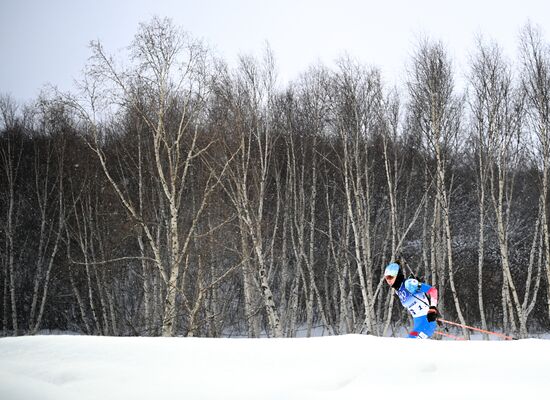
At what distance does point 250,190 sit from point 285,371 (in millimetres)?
12482

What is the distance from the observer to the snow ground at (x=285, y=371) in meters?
2.83

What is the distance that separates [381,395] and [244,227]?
10.8m

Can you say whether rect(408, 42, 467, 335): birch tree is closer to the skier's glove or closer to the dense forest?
the dense forest

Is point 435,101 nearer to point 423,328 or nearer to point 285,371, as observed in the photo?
point 423,328

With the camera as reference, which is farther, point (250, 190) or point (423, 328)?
point (250, 190)

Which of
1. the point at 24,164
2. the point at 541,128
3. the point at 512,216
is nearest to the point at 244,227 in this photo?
the point at 541,128

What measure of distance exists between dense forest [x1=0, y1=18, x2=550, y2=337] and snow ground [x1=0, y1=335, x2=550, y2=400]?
6794 millimetres

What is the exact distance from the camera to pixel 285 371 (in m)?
3.11

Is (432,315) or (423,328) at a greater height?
(432,315)

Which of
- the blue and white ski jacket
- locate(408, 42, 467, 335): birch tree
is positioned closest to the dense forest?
locate(408, 42, 467, 335): birch tree

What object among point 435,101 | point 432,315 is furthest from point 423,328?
point 435,101

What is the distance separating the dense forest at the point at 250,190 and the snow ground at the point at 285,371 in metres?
6.79

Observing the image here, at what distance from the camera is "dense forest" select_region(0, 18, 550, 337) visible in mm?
12305

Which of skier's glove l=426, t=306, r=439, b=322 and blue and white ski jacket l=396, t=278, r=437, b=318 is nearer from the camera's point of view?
skier's glove l=426, t=306, r=439, b=322
